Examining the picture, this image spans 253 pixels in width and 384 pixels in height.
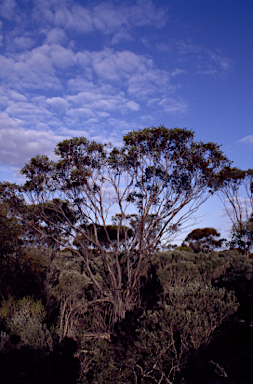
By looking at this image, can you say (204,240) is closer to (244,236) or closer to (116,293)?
(244,236)

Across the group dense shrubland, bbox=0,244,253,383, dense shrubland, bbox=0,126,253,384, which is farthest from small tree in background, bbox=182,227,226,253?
dense shrubland, bbox=0,244,253,383

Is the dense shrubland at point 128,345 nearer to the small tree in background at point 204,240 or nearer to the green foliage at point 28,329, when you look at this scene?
the green foliage at point 28,329

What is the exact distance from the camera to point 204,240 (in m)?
30.2

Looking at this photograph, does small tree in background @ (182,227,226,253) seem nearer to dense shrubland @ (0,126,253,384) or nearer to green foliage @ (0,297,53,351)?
dense shrubland @ (0,126,253,384)

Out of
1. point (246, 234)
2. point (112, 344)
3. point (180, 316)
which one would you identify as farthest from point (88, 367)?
point (246, 234)

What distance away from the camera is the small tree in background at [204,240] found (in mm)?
29467

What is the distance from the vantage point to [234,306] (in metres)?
6.46

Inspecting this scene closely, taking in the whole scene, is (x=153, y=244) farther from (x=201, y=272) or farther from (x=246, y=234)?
(x=246, y=234)

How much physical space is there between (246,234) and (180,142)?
1302 cm

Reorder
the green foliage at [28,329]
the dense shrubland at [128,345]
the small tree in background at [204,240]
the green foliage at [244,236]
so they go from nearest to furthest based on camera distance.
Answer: the dense shrubland at [128,345] < the green foliage at [28,329] < the green foliage at [244,236] < the small tree in background at [204,240]

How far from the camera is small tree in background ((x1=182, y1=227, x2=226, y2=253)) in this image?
29.5 metres

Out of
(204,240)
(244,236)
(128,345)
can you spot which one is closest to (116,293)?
(128,345)

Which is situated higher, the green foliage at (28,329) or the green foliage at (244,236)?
the green foliage at (244,236)

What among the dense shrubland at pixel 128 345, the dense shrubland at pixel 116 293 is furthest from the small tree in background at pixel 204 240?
the dense shrubland at pixel 128 345
